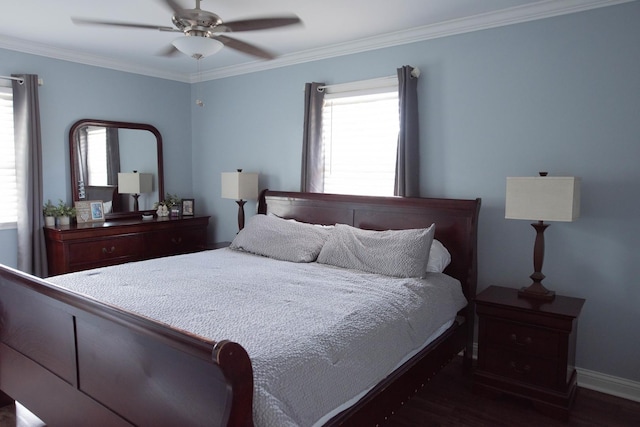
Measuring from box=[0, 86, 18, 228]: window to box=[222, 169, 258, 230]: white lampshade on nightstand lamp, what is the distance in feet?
6.02

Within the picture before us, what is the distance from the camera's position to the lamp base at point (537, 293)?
2816 mm

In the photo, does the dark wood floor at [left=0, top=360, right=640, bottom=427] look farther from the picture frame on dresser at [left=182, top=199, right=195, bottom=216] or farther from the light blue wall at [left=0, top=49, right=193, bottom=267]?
the picture frame on dresser at [left=182, top=199, right=195, bottom=216]

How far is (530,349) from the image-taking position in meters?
2.66

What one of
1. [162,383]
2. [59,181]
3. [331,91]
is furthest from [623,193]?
[59,181]

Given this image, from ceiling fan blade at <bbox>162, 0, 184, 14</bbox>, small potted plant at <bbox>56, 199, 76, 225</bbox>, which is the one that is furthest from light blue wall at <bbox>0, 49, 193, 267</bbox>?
ceiling fan blade at <bbox>162, 0, 184, 14</bbox>

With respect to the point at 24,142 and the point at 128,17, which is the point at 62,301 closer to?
the point at 128,17

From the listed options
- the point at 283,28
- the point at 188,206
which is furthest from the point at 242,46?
the point at 188,206

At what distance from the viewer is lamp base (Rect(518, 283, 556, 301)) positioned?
282cm

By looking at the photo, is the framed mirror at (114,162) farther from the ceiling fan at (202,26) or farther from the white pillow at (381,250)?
the white pillow at (381,250)

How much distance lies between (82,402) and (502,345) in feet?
7.67

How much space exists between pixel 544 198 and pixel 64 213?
394cm

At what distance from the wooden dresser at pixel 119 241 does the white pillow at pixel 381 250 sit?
2.01 m

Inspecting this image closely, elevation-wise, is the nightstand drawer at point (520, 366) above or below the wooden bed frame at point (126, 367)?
below

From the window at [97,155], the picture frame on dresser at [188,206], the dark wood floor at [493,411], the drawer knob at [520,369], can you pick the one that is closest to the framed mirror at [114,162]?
the window at [97,155]
